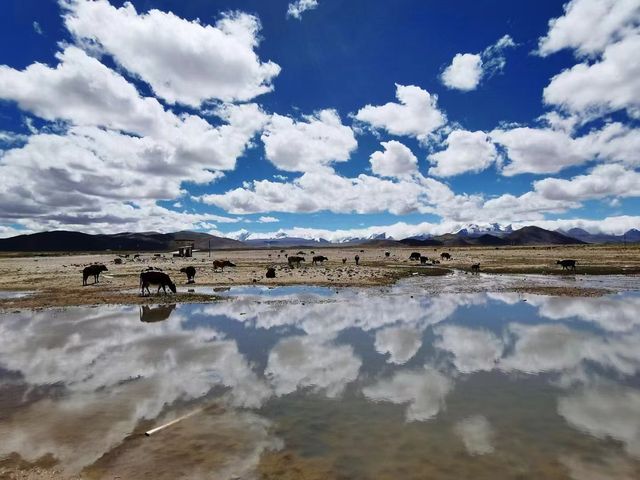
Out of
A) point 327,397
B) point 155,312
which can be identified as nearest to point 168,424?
point 327,397

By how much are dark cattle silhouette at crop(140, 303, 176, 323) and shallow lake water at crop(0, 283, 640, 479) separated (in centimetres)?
145

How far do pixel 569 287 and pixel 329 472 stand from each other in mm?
30780

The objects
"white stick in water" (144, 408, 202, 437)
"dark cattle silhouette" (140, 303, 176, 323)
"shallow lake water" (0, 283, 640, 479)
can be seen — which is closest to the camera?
"shallow lake water" (0, 283, 640, 479)

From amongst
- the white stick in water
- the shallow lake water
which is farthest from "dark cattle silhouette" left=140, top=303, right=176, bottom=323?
the white stick in water

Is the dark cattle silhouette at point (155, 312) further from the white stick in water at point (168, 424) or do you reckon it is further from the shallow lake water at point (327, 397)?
the white stick in water at point (168, 424)

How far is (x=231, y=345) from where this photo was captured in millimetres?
15758

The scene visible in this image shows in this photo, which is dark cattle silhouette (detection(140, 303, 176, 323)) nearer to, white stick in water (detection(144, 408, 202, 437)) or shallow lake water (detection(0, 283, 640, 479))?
shallow lake water (detection(0, 283, 640, 479))

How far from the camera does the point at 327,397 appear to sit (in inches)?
412

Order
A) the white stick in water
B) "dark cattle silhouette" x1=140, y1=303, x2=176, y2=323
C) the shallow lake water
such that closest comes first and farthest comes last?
the shallow lake water < the white stick in water < "dark cattle silhouette" x1=140, y1=303, x2=176, y2=323

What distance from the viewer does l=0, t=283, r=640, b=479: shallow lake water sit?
7.53 m

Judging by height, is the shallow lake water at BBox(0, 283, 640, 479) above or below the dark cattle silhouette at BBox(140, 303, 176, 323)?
below

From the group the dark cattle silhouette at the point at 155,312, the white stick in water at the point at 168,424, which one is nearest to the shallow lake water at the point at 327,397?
the white stick in water at the point at 168,424

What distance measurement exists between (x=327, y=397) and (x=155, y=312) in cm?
1596

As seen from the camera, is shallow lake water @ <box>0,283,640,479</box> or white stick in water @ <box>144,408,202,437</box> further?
white stick in water @ <box>144,408,202,437</box>
